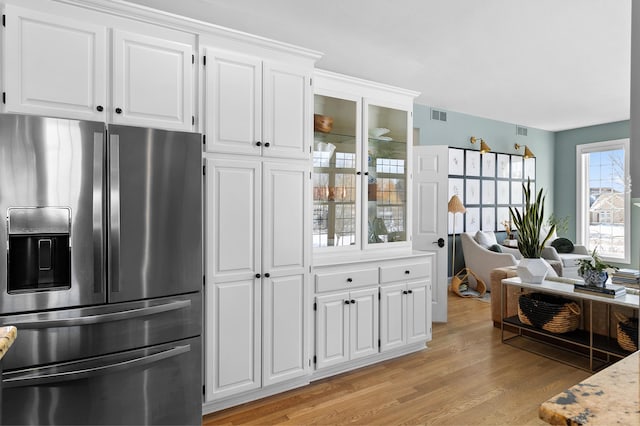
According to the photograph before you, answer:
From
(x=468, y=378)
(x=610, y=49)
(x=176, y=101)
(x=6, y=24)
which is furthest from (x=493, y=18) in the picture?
(x=6, y=24)

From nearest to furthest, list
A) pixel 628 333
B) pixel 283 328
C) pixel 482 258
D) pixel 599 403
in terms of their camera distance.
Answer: pixel 599 403 < pixel 283 328 < pixel 628 333 < pixel 482 258

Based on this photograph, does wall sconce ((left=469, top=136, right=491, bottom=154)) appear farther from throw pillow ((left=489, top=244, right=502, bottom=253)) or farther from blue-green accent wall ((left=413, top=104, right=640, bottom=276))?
throw pillow ((left=489, top=244, right=502, bottom=253))

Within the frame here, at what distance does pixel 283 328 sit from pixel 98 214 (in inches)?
53.4

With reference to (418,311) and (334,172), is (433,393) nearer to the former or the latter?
(418,311)

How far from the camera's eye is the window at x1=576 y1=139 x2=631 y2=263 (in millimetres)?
6652

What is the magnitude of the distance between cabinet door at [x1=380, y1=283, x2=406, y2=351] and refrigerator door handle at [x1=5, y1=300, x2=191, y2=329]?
5.34ft

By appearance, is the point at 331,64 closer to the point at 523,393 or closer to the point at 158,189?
the point at 158,189

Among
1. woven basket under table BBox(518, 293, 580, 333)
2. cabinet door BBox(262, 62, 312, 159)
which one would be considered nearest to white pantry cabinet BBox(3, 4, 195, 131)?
cabinet door BBox(262, 62, 312, 159)

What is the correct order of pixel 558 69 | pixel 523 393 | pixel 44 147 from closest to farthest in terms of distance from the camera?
pixel 44 147, pixel 523 393, pixel 558 69

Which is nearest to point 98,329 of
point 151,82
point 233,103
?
point 151,82

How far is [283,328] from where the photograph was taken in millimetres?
2576

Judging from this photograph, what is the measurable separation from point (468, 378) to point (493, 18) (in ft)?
9.35

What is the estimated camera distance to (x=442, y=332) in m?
3.94

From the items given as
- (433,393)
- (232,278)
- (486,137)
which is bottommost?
(433,393)
